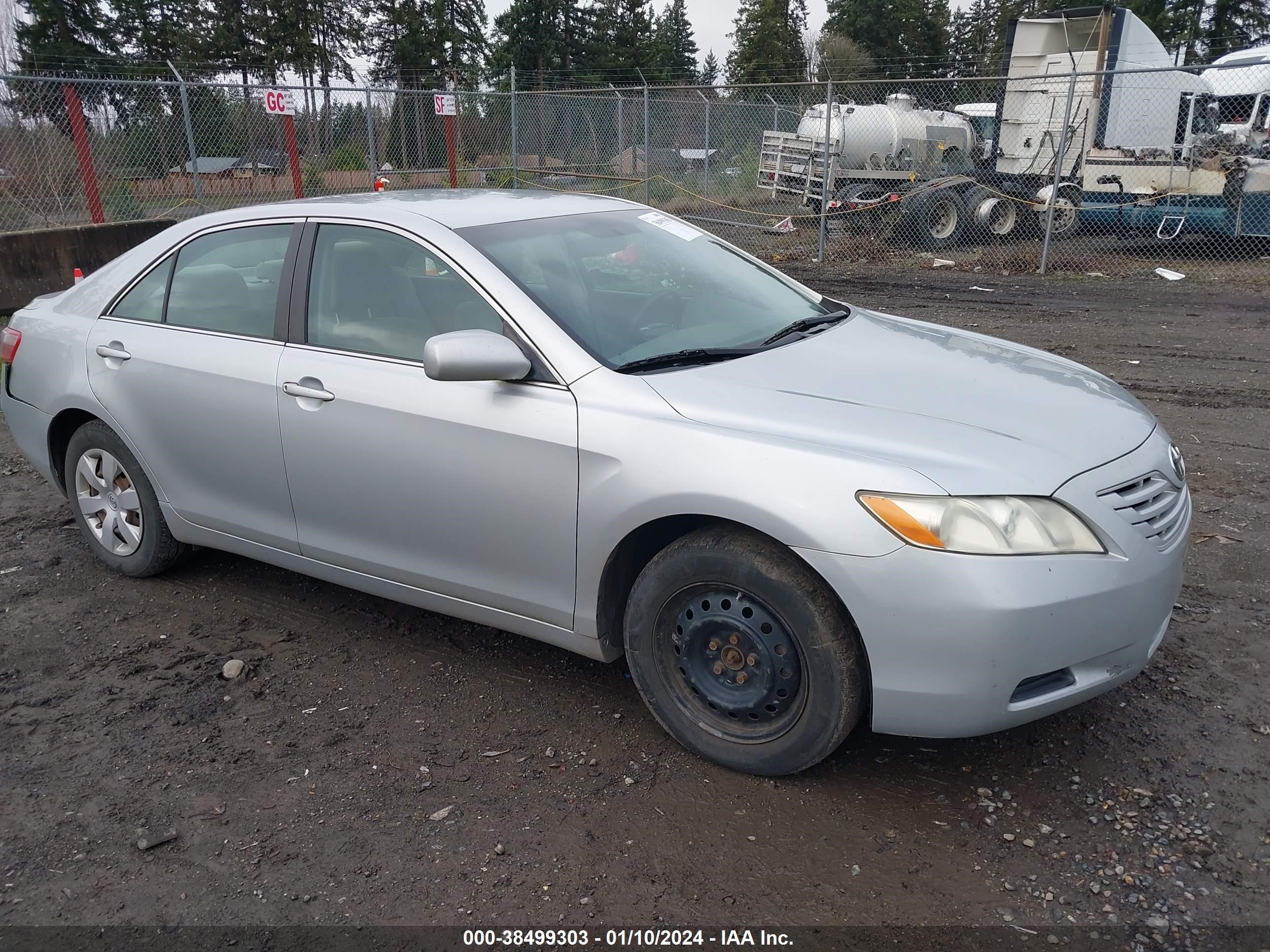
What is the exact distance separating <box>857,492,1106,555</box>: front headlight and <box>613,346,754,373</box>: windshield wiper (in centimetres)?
89

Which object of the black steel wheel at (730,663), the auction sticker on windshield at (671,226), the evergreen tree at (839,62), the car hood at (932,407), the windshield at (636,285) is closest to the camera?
the car hood at (932,407)

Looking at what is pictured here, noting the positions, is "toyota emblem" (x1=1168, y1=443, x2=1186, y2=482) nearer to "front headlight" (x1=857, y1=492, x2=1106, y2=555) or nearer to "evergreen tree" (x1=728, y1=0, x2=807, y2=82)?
"front headlight" (x1=857, y1=492, x2=1106, y2=555)

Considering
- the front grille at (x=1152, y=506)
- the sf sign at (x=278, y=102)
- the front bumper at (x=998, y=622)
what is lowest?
the front bumper at (x=998, y=622)

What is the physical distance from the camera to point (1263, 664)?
145 inches

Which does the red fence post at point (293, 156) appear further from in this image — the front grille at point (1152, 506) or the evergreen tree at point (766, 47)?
the evergreen tree at point (766, 47)

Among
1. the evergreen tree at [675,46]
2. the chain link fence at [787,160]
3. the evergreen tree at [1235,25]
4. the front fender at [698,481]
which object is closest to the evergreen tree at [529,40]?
the evergreen tree at [675,46]

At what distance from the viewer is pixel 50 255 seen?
1102 centimetres

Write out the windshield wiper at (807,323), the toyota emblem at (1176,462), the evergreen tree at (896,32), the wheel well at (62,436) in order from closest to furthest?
the toyota emblem at (1176,462) → the windshield wiper at (807,323) → the wheel well at (62,436) → the evergreen tree at (896,32)

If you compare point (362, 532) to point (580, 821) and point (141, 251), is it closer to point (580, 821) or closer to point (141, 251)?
point (580, 821)

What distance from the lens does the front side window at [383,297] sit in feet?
11.7

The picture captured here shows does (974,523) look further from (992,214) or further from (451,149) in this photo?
(992,214)

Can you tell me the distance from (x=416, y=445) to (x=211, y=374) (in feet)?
3.61

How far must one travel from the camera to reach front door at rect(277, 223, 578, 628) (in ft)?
10.7

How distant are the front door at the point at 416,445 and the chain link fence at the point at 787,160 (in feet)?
34.3
